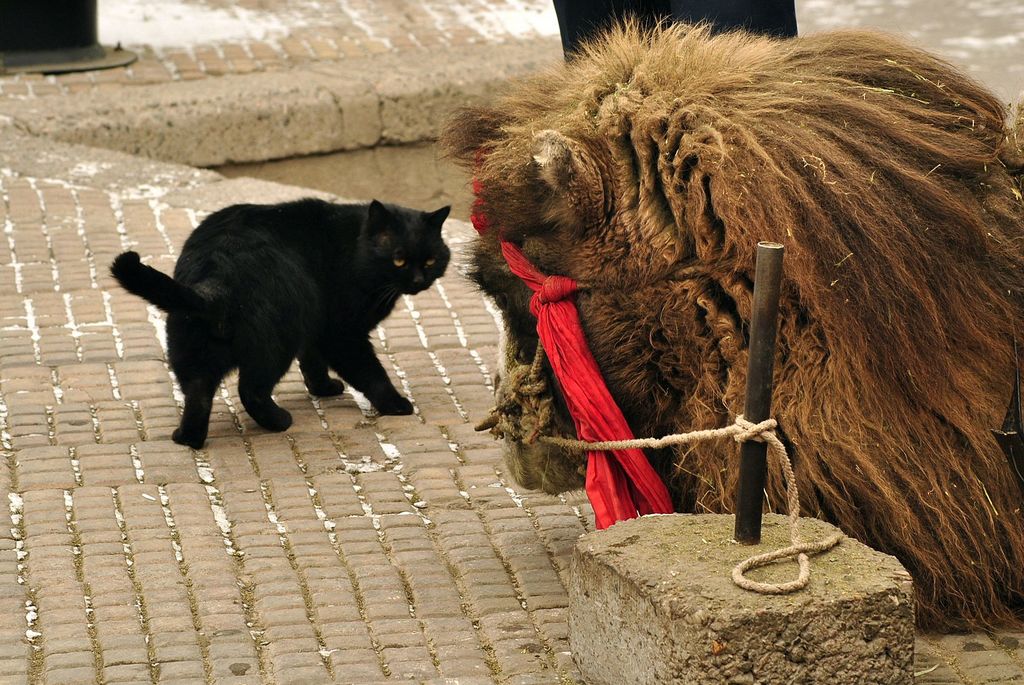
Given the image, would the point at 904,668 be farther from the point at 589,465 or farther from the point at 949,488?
the point at 589,465

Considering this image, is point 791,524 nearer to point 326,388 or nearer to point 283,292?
point 283,292

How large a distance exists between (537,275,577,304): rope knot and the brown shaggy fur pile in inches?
1.1

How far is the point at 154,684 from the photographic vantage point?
11.0 ft

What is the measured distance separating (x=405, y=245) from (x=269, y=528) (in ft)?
4.94

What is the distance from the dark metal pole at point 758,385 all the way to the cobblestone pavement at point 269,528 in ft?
2.03

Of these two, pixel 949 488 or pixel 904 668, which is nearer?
pixel 904 668

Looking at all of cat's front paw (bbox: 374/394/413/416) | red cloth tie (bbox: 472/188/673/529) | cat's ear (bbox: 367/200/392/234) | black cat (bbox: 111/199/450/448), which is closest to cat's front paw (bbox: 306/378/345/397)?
black cat (bbox: 111/199/450/448)

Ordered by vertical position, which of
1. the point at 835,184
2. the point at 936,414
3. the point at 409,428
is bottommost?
the point at 409,428

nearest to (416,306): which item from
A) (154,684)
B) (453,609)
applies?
(453,609)

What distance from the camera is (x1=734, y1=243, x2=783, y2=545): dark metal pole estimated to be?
9.50 feet

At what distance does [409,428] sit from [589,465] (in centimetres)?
170

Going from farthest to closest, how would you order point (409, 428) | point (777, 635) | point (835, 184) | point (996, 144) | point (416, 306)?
1. point (416, 306)
2. point (409, 428)
3. point (996, 144)
4. point (835, 184)
5. point (777, 635)

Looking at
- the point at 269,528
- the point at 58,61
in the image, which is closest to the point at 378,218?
the point at 269,528

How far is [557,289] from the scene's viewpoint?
3.47m
